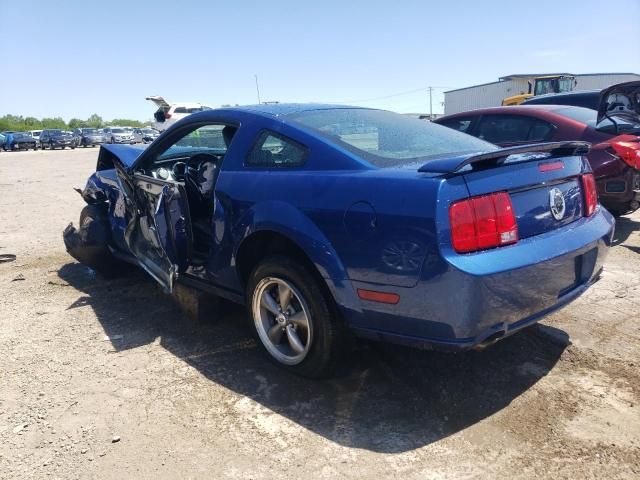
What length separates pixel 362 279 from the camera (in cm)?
250

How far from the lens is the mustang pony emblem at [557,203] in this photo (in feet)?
8.58

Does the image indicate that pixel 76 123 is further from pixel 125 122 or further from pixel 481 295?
pixel 481 295

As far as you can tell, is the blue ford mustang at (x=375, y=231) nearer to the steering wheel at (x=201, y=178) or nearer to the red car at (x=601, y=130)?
the steering wheel at (x=201, y=178)

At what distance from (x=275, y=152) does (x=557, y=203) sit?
1.61 meters

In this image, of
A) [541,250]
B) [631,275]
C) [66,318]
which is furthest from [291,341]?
[631,275]

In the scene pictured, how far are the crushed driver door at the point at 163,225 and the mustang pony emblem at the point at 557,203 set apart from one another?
7.45 feet

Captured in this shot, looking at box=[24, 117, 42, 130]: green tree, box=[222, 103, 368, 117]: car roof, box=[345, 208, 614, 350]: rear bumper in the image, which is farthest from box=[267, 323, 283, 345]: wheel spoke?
box=[24, 117, 42, 130]: green tree

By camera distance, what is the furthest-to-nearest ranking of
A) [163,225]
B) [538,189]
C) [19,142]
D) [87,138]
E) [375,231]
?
[87,138] → [19,142] → [163,225] → [538,189] → [375,231]

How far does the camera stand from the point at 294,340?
300 centimetres

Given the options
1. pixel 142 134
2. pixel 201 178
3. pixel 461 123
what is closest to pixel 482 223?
pixel 201 178

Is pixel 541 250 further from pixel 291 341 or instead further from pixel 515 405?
pixel 291 341

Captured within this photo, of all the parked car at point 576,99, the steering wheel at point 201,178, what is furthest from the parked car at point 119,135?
the steering wheel at point 201,178

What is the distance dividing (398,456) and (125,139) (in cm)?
4126

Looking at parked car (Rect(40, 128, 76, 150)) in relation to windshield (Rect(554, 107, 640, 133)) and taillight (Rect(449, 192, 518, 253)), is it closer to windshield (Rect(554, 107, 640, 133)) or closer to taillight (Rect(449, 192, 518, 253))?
windshield (Rect(554, 107, 640, 133))
